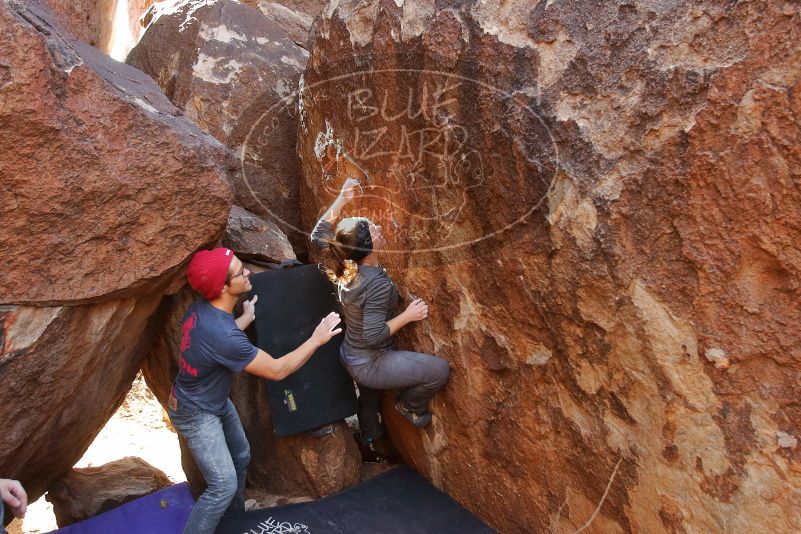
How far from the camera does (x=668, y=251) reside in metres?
1.95

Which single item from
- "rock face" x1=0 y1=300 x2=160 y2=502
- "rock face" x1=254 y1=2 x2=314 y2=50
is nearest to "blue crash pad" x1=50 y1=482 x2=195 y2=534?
"rock face" x1=0 y1=300 x2=160 y2=502

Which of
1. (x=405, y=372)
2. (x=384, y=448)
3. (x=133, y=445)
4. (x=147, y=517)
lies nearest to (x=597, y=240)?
(x=405, y=372)

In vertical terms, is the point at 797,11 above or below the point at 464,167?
above

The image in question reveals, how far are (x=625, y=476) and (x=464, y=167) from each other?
1.24 m

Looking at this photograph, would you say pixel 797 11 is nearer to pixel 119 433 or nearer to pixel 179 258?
pixel 179 258

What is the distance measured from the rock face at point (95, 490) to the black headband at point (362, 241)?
6.79 ft

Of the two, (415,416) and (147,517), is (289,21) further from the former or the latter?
(147,517)

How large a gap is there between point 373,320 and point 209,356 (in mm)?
669

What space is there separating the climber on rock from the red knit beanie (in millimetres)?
446

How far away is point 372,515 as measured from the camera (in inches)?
114

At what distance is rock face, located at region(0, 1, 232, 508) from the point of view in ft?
7.30

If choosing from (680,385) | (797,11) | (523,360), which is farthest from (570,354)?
(797,11)

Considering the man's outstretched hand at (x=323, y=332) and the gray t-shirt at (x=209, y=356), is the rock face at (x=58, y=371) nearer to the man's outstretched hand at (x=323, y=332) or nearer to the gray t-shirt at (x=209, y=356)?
the gray t-shirt at (x=209, y=356)

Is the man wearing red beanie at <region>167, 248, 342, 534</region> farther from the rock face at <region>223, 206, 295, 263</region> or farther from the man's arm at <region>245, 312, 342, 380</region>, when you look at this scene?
the rock face at <region>223, 206, 295, 263</region>
